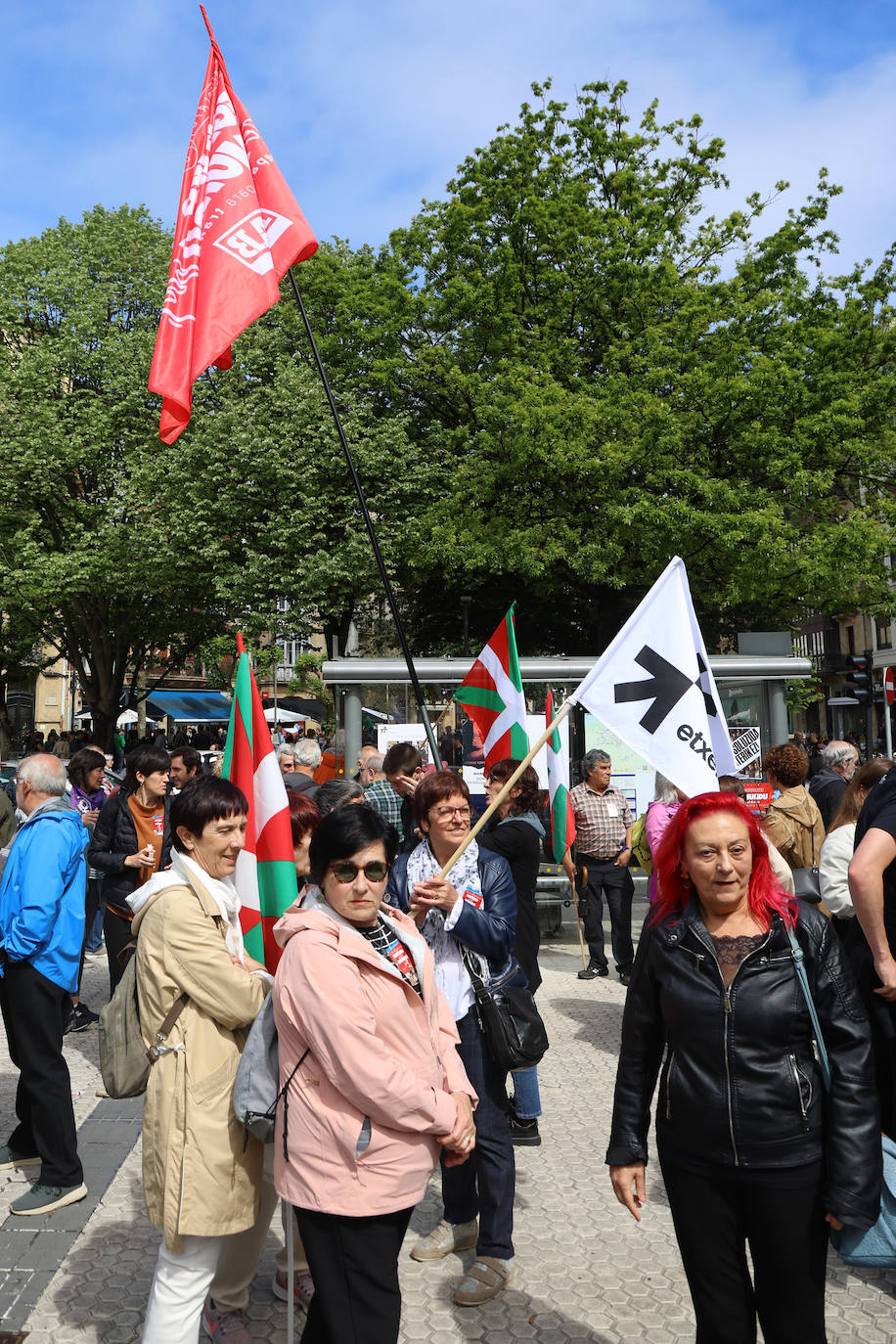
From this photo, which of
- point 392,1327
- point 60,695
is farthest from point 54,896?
point 60,695

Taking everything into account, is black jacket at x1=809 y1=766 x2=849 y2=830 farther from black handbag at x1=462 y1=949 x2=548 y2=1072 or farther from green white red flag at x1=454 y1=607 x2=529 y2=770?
black handbag at x1=462 y1=949 x2=548 y2=1072

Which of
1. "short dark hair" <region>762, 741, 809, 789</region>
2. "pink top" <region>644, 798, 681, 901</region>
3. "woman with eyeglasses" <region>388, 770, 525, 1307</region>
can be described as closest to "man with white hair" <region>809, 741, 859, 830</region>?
"pink top" <region>644, 798, 681, 901</region>

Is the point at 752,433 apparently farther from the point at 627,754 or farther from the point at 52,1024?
the point at 52,1024

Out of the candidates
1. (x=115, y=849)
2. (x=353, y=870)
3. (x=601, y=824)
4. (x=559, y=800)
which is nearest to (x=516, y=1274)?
(x=353, y=870)

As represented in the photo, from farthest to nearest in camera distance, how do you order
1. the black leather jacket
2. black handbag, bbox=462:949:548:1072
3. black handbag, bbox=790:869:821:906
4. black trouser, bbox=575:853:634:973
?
1. black trouser, bbox=575:853:634:973
2. black handbag, bbox=790:869:821:906
3. black handbag, bbox=462:949:548:1072
4. the black leather jacket

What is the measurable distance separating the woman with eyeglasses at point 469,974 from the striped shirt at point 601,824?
5331 mm

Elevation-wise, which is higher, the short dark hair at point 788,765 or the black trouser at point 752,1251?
the short dark hair at point 788,765

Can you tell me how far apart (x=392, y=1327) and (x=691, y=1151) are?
33.4 inches

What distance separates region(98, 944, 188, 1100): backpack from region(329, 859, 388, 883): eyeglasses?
0.78 meters

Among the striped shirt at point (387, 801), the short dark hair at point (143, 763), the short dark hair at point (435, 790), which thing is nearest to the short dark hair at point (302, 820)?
the short dark hair at point (435, 790)

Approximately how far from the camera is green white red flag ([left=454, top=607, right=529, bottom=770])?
739 cm

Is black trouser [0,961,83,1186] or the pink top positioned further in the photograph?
the pink top

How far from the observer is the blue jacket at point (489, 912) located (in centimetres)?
394

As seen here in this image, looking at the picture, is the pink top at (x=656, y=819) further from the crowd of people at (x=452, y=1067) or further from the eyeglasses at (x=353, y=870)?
the eyeglasses at (x=353, y=870)
